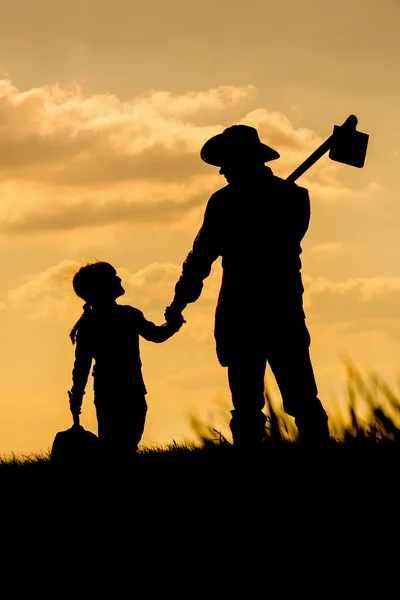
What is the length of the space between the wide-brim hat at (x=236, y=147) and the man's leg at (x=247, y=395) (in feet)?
4.10

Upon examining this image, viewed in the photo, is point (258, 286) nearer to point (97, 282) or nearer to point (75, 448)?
point (97, 282)

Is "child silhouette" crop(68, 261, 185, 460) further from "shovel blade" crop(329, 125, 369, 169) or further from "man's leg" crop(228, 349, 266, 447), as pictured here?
"shovel blade" crop(329, 125, 369, 169)

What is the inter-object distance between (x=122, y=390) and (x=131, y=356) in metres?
0.26

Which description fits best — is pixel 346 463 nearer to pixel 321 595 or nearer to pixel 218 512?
pixel 218 512

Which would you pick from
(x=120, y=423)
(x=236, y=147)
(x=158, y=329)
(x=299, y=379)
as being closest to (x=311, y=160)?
(x=236, y=147)

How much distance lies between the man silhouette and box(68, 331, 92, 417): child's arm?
1.43 metres

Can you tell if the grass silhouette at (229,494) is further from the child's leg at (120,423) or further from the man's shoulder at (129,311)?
the man's shoulder at (129,311)

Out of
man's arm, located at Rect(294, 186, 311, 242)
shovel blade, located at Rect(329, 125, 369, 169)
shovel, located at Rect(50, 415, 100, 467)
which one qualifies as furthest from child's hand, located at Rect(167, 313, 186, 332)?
shovel blade, located at Rect(329, 125, 369, 169)

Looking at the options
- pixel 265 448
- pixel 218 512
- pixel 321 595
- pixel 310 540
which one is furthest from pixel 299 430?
pixel 321 595

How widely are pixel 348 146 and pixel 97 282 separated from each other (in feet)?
7.00

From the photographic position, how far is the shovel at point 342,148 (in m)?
6.45

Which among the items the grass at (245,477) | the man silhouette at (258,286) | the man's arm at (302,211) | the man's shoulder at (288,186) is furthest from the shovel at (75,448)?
the man's shoulder at (288,186)

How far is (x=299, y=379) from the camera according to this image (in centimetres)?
637

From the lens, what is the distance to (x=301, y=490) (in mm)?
5652
